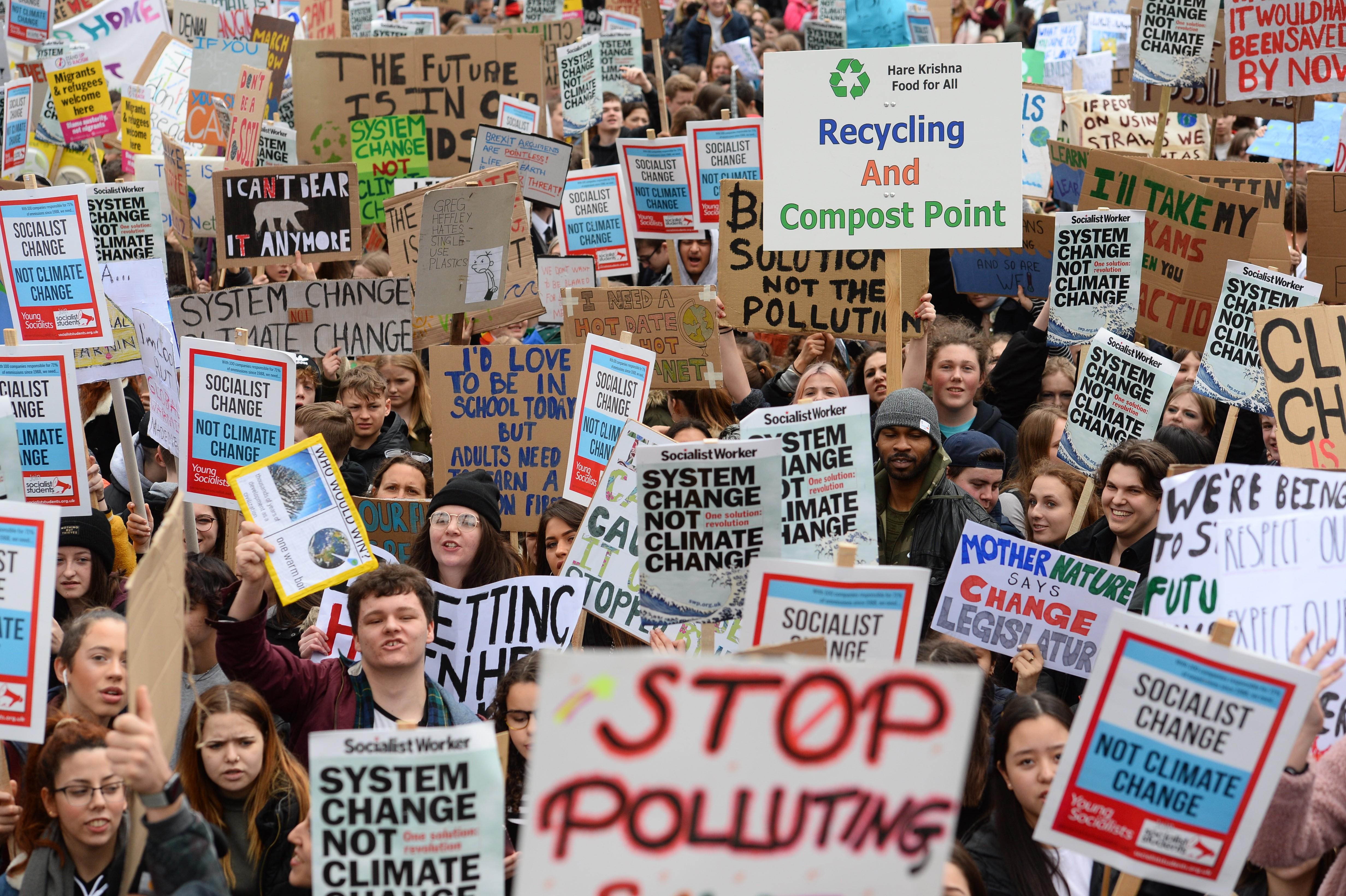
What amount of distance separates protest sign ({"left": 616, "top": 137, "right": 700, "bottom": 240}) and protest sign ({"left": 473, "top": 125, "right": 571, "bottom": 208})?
0.42 metres

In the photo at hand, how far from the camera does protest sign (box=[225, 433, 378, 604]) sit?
5449 mm

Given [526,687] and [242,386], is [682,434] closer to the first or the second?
[242,386]

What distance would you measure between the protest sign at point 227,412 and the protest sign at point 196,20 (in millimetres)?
9682

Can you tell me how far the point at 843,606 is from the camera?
4215 mm

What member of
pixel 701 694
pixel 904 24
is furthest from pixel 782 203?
pixel 904 24

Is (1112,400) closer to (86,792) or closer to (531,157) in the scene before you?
(86,792)

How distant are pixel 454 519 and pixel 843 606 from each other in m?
2.16

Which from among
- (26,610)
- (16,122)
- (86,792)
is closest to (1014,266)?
(26,610)

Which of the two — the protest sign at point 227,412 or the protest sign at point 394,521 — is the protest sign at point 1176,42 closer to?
the protest sign at point 394,521

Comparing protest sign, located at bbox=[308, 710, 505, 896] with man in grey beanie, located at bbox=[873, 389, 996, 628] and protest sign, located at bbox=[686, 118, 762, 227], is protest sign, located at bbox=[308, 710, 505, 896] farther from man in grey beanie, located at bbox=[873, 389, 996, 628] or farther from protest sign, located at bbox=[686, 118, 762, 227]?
protest sign, located at bbox=[686, 118, 762, 227]

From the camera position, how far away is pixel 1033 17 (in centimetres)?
1938

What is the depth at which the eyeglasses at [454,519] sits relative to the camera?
5.91 metres

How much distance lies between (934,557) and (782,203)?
1576 mm

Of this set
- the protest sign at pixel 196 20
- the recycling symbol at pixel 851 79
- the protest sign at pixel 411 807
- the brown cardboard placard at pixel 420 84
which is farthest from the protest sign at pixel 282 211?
the protest sign at pixel 196 20
